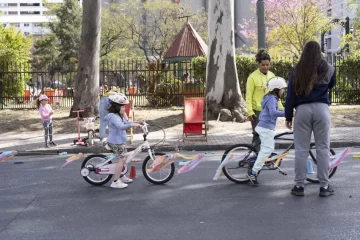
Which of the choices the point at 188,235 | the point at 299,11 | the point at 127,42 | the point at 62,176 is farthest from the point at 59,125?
the point at 127,42

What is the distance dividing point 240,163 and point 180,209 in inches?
67.1

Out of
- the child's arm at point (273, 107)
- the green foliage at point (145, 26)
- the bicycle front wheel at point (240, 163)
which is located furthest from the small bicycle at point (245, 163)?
the green foliage at point (145, 26)

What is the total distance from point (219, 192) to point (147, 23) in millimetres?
43829

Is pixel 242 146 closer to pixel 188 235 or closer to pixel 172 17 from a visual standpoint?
pixel 188 235

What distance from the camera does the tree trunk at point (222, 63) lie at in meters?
17.2

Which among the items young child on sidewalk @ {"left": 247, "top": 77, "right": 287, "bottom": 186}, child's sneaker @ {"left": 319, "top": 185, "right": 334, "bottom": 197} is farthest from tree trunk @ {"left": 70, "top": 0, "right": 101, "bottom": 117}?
child's sneaker @ {"left": 319, "top": 185, "right": 334, "bottom": 197}

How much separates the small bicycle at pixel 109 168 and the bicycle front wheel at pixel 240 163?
85 cm

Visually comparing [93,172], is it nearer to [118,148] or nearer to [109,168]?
[109,168]

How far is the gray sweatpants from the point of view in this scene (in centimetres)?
655

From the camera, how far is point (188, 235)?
17.2 ft

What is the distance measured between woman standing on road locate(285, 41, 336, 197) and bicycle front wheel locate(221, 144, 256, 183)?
3.43ft

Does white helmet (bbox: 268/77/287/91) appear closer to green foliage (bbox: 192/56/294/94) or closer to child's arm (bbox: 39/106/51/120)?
child's arm (bbox: 39/106/51/120)

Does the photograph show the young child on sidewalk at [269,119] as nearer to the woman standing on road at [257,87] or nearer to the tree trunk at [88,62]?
the woman standing on road at [257,87]

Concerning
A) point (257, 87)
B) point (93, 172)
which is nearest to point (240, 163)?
point (257, 87)
